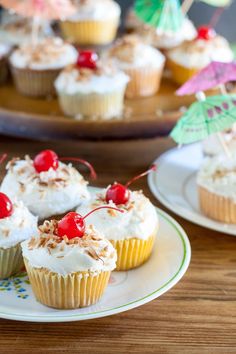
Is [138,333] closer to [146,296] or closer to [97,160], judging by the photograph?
[146,296]

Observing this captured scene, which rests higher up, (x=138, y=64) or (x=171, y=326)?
(x=171, y=326)

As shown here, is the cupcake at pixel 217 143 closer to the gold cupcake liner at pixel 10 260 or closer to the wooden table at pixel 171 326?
the wooden table at pixel 171 326

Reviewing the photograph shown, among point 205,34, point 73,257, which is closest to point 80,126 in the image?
point 205,34

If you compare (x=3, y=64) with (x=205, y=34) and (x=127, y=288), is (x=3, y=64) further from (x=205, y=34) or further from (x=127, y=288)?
(x=127, y=288)

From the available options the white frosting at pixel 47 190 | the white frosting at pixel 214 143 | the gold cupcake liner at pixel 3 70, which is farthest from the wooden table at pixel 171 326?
the gold cupcake liner at pixel 3 70

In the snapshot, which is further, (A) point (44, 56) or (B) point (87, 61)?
(A) point (44, 56)

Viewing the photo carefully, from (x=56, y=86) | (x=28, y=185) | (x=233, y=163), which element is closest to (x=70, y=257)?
(x=28, y=185)
